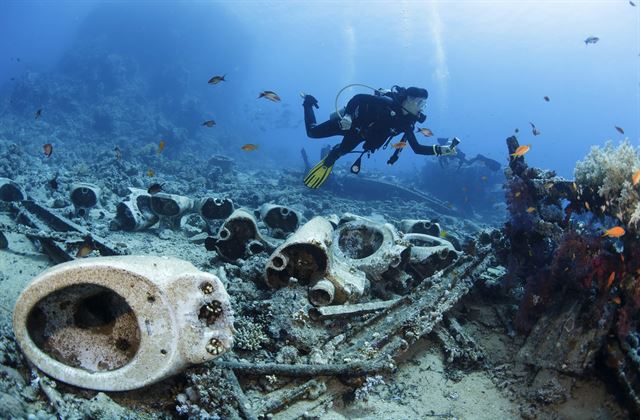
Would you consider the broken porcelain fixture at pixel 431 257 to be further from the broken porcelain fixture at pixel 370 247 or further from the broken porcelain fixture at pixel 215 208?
the broken porcelain fixture at pixel 215 208

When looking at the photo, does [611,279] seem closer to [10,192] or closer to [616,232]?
[616,232]

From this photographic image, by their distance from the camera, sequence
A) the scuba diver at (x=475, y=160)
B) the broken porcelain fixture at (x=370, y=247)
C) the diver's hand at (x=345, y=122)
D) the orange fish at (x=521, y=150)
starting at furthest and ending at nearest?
the scuba diver at (x=475, y=160) < the diver's hand at (x=345, y=122) < the orange fish at (x=521, y=150) < the broken porcelain fixture at (x=370, y=247)

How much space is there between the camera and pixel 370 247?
604 centimetres

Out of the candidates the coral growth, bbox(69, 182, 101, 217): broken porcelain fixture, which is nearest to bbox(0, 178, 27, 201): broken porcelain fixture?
bbox(69, 182, 101, 217): broken porcelain fixture

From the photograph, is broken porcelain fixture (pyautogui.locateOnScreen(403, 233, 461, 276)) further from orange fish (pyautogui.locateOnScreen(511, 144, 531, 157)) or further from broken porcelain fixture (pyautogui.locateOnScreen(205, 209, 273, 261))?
broken porcelain fixture (pyautogui.locateOnScreen(205, 209, 273, 261))

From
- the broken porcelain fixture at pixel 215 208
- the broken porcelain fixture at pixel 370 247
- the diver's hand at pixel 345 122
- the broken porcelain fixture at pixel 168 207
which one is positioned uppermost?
the diver's hand at pixel 345 122

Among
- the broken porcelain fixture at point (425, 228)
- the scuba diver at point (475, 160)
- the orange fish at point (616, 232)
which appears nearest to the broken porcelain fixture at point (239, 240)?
the broken porcelain fixture at point (425, 228)

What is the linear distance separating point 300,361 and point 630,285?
383 cm

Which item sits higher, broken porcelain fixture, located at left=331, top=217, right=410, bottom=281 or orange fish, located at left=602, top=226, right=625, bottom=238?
orange fish, located at left=602, top=226, right=625, bottom=238

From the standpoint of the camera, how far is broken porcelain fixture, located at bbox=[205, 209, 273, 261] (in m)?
5.81

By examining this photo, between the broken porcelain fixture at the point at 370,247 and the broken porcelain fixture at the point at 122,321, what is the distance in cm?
252

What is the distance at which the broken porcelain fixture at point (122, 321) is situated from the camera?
2.64 m

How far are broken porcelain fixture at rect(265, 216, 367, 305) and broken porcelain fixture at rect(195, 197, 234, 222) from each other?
3323 mm

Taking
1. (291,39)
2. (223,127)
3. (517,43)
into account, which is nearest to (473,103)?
(517,43)
